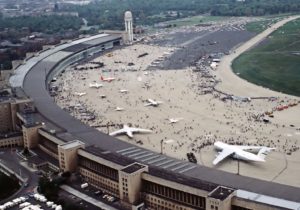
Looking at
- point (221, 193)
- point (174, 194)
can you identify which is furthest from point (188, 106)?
point (221, 193)

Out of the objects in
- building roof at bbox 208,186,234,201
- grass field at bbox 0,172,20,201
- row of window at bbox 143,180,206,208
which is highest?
building roof at bbox 208,186,234,201

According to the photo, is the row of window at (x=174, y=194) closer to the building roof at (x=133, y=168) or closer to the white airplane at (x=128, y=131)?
the building roof at (x=133, y=168)

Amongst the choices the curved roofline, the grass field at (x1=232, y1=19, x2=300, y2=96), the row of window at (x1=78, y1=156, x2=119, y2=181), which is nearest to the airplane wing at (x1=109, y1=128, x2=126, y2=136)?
the curved roofline

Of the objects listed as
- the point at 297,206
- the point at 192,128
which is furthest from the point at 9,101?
the point at 297,206

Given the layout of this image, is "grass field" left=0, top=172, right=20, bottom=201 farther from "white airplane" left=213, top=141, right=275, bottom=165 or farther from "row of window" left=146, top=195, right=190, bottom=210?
"white airplane" left=213, top=141, right=275, bottom=165

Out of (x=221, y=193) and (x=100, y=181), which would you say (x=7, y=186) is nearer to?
(x=100, y=181)
